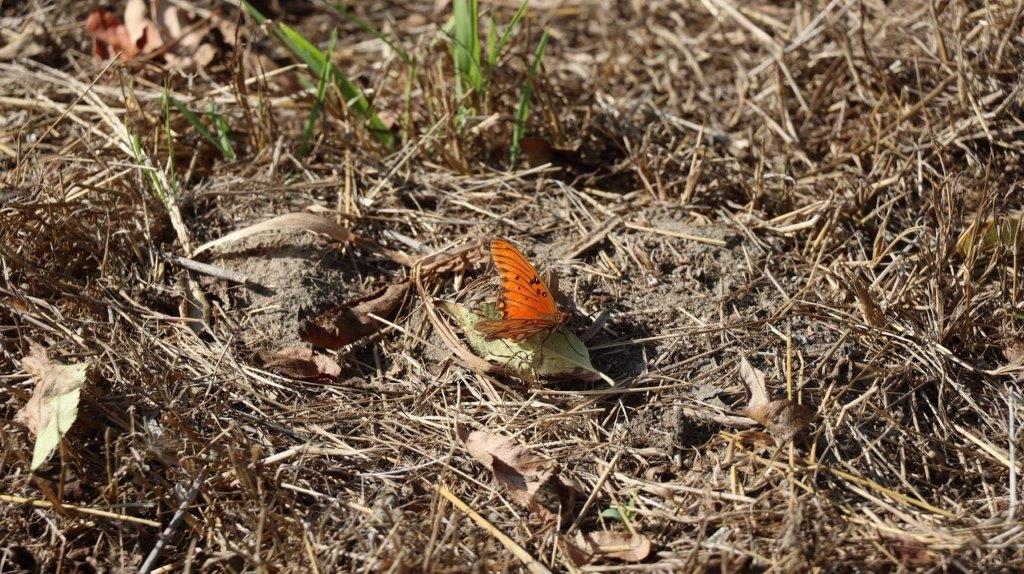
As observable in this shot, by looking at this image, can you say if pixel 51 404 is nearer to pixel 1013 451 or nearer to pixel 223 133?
pixel 223 133

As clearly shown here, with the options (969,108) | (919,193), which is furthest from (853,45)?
(919,193)

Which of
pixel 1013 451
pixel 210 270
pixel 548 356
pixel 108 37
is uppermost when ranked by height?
pixel 108 37

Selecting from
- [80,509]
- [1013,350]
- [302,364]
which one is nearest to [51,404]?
[80,509]

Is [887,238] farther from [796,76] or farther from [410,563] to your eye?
[410,563]

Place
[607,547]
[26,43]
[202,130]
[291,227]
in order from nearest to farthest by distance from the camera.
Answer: [607,547] < [291,227] < [202,130] < [26,43]

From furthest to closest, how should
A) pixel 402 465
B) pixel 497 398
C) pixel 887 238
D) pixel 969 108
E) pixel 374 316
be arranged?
pixel 969 108
pixel 887 238
pixel 374 316
pixel 497 398
pixel 402 465

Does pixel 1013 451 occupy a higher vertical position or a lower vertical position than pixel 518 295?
lower

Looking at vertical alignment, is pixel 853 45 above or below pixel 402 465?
above

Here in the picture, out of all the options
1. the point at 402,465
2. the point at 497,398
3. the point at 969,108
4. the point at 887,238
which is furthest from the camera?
the point at 969,108
